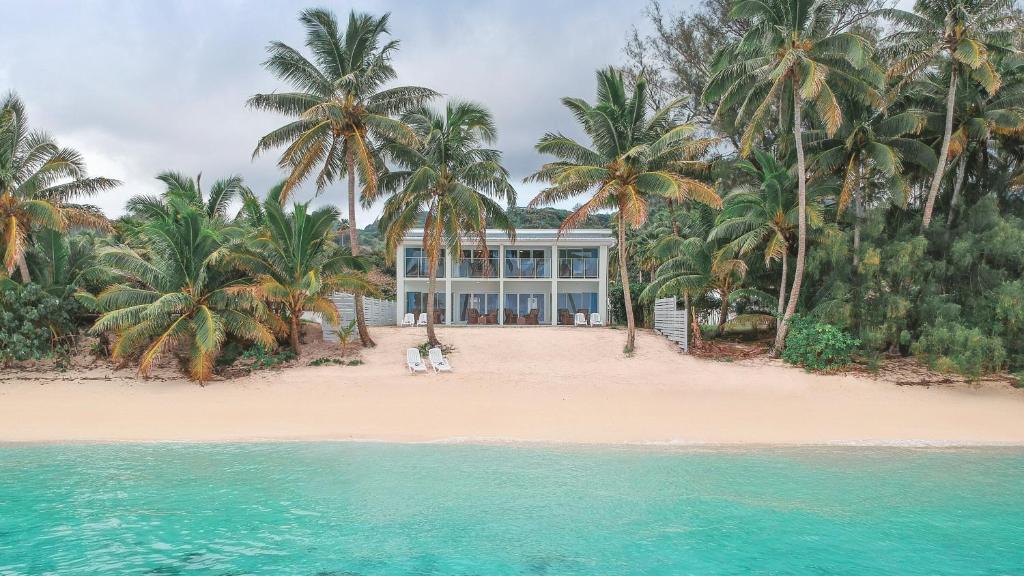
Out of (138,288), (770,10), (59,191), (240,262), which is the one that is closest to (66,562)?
(240,262)

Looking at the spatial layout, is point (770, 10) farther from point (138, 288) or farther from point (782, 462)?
point (138, 288)

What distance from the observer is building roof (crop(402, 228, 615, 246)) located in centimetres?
3078

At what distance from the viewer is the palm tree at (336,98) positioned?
20000 millimetres

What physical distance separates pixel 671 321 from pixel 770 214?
204 inches

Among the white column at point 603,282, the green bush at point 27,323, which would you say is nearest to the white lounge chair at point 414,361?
the green bush at point 27,323

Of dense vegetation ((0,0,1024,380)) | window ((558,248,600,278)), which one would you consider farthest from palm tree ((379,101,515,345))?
window ((558,248,600,278))

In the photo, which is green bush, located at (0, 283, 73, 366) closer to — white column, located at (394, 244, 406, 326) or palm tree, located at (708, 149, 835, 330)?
white column, located at (394, 244, 406, 326)

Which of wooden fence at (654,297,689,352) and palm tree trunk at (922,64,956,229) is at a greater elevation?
palm tree trunk at (922,64,956,229)

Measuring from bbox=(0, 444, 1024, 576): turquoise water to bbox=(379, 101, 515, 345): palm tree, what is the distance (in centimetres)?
1041

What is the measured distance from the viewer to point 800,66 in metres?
18.6

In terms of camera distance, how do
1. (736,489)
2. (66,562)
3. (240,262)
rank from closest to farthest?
1. (66,562)
2. (736,489)
3. (240,262)

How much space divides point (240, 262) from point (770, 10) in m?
16.1

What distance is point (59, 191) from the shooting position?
19.7 metres

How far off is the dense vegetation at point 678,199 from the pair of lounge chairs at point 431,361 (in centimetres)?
247
